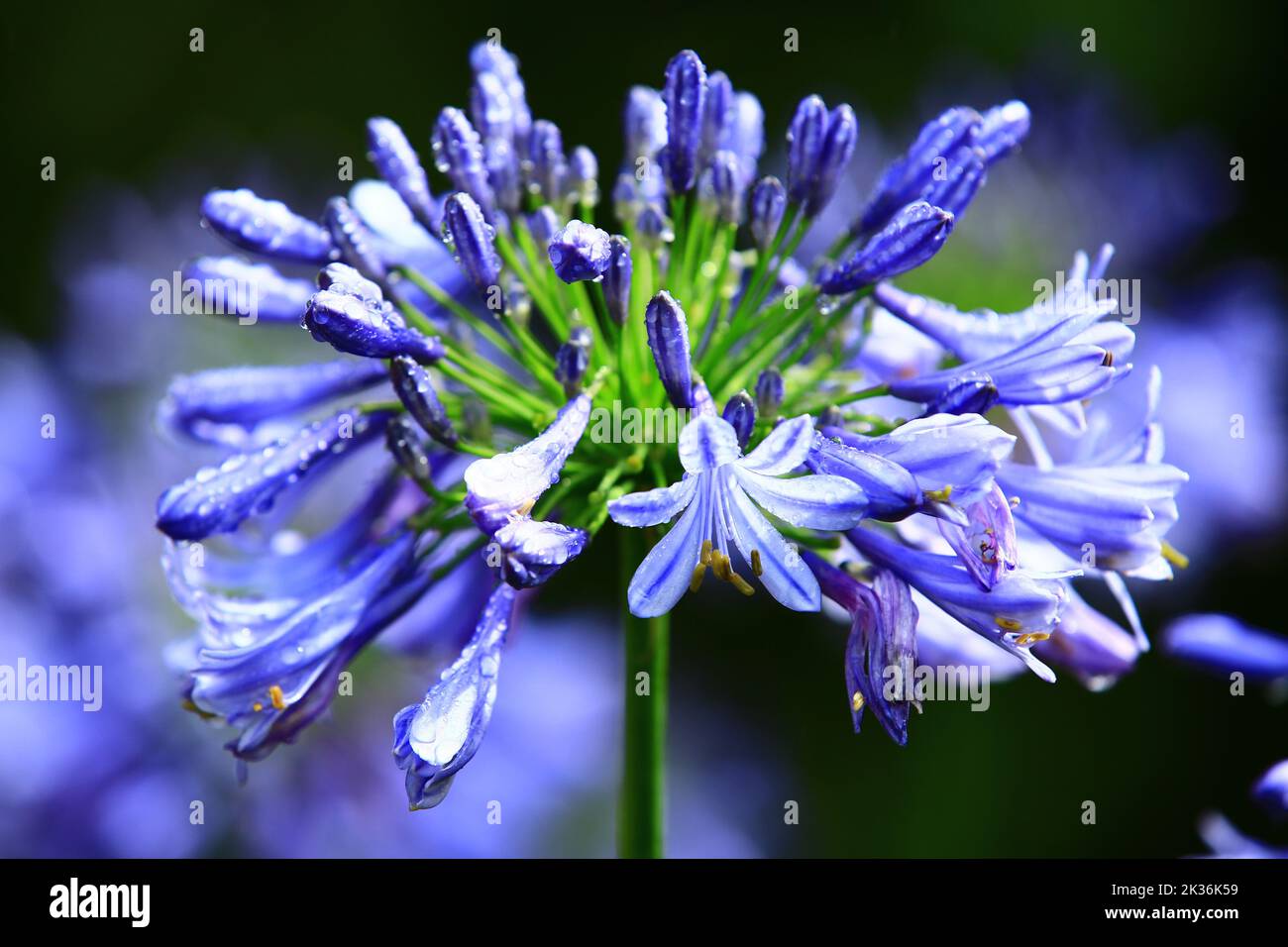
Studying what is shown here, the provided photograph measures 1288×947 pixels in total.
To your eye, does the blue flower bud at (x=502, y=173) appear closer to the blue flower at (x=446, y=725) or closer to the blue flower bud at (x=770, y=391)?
the blue flower bud at (x=770, y=391)

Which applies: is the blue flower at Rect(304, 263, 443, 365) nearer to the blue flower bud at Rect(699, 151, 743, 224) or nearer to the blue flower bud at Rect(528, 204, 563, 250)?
the blue flower bud at Rect(528, 204, 563, 250)

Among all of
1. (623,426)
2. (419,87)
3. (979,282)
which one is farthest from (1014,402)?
(419,87)

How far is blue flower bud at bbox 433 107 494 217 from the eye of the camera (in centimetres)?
367

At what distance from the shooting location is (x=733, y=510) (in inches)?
127

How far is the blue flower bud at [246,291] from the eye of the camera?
3941 mm

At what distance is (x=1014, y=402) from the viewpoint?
134 inches

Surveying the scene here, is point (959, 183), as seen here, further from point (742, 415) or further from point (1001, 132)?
point (742, 415)

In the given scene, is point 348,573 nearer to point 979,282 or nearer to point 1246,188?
point 979,282

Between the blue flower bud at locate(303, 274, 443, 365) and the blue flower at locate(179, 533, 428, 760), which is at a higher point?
the blue flower bud at locate(303, 274, 443, 365)

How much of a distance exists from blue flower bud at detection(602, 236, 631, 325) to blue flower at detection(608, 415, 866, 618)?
0.53m

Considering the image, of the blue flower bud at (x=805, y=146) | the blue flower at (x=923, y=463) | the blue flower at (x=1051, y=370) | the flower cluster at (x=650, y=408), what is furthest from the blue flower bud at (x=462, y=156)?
the blue flower at (x=1051, y=370)

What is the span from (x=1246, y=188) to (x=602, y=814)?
5.28 metres

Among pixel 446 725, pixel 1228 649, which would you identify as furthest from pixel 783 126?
pixel 446 725

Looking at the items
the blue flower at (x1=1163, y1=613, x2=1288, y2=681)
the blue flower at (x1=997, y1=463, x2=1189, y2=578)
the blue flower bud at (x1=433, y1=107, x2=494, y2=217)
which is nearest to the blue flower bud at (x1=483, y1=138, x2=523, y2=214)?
the blue flower bud at (x1=433, y1=107, x2=494, y2=217)
